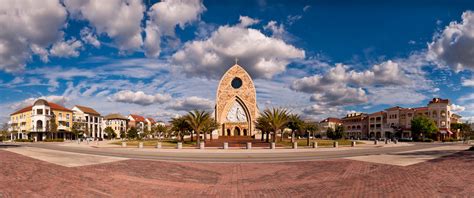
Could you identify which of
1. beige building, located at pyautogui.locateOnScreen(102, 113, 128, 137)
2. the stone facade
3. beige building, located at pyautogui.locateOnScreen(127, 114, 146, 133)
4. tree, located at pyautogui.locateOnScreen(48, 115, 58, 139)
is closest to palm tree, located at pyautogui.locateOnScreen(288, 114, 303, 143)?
the stone facade

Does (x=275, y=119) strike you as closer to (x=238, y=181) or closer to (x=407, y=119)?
(x=238, y=181)

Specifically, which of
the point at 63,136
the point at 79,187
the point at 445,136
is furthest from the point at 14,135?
the point at 445,136

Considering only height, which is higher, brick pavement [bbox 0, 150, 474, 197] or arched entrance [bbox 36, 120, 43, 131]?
brick pavement [bbox 0, 150, 474, 197]

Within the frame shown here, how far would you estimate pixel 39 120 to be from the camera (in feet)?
309

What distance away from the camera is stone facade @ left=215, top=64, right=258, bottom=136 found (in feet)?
279

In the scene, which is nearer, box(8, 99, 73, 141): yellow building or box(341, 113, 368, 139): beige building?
box(8, 99, 73, 141): yellow building

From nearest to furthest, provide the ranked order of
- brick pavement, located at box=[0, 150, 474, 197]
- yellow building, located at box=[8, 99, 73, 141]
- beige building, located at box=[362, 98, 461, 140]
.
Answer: brick pavement, located at box=[0, 150, 474, 197], beige building, located at box=[362, 98, 461, 140], yellow building, located at box=[8, 99, 73, 141]

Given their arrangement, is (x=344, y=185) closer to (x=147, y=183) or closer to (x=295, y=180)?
(x=295, y=180)

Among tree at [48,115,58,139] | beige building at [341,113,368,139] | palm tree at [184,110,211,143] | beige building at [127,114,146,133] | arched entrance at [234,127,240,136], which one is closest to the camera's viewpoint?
palm tree at [184,110,211,143]

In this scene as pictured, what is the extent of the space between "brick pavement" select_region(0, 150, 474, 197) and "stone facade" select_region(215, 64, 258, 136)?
66.7 meters

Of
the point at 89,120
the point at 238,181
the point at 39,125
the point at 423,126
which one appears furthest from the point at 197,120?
the point at 89,120

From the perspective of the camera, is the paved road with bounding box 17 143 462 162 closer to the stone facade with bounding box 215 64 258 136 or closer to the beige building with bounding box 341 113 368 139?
the stone facade with bounding box 215 64 258 136

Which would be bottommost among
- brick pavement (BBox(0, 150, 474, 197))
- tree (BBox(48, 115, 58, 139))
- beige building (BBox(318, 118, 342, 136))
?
beige building (BBox(318, 118, 342, 136))

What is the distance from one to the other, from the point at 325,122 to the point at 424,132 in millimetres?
82225
